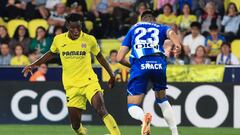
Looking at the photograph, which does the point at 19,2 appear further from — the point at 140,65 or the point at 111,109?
the point at 140,65

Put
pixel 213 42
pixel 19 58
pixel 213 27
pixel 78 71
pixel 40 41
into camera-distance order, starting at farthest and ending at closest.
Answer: pixel 40 41
pixel 19 58
pixel 213 27
pixel 213 42
pixel 78 71

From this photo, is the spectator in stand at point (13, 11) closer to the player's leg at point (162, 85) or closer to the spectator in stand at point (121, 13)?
the spectator in stand at point (121, 13)

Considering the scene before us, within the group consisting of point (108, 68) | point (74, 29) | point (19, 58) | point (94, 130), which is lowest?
point (94, 130)

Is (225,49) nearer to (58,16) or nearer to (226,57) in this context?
(226,57)

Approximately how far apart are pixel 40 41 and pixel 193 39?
3.78 meters

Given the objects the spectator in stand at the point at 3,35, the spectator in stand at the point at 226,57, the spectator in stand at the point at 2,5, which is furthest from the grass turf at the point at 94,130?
the spectator in stand at the point at 2,5

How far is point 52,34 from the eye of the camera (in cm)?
2028

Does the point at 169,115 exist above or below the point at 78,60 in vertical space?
below

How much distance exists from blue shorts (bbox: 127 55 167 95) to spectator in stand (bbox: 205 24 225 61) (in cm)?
702

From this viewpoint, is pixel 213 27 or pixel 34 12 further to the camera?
pixel 34 12

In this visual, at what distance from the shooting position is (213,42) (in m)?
19.0

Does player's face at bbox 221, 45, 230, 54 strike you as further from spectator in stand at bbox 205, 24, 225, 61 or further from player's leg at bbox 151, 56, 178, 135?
player's leg at bbox 151, 56, 178, 135

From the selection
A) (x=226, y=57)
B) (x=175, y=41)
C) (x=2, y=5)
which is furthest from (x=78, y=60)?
(x=2, y=5)

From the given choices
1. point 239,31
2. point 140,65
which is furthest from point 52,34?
point 140,65
